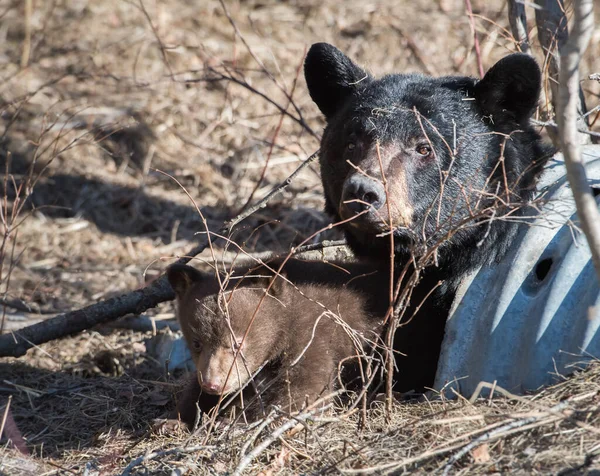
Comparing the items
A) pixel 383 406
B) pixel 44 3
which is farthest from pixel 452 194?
pixel 44 3

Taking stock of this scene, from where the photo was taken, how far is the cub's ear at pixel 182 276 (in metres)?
4.37

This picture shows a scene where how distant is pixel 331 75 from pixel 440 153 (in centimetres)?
95

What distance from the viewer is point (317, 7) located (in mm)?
10867

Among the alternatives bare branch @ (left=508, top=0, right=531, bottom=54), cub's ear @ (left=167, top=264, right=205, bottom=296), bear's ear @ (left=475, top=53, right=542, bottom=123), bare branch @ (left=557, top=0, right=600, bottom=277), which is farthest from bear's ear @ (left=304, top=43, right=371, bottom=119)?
bare branch @ (left=557, top=0, right=600, bottom=277)

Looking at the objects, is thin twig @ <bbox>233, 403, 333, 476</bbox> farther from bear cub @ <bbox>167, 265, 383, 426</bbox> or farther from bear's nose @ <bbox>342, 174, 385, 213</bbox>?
bear's nose @ <bbox>342, 174, 385, 213</bbox>

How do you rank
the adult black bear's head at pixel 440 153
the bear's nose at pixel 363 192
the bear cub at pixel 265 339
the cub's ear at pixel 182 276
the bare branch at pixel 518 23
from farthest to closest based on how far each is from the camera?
the bare branch at pixel 518 23 < the cub's ear at pixel 182 276 < the adult black bear's head at pixel 440 153 < the bear cub at pixel 265 339 < the bear's nose at pixel 363 192

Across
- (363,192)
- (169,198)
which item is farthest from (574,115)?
(169,198)

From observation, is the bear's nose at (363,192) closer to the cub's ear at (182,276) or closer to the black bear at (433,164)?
the black bear at (433,164)

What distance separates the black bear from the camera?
4.19 m

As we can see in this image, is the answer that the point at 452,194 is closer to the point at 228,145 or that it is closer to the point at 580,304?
the point at 580,304

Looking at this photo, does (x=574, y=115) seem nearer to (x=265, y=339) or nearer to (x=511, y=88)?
(x=511, y=88)

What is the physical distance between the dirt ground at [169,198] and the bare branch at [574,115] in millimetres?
687

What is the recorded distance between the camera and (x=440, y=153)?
430 cm

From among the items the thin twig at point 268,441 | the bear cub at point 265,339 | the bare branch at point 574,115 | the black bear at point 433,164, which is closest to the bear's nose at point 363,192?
the black bear at point 433,164
